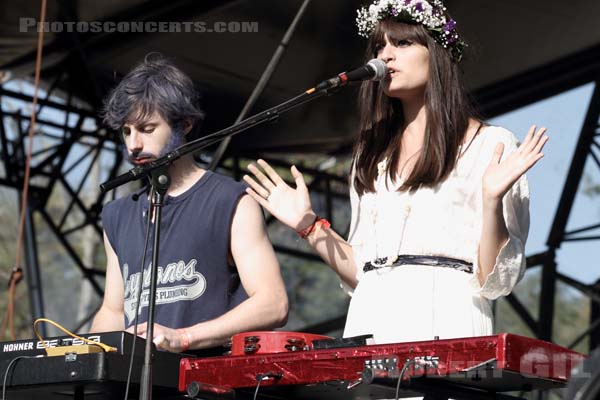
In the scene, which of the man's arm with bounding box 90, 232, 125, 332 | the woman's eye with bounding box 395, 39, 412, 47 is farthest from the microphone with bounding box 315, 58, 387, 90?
the man's arm with bounding box 90, 232, 125, 332

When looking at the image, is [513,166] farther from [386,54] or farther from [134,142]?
[134,142]

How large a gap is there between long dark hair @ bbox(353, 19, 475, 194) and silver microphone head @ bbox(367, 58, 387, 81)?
6.4 inches

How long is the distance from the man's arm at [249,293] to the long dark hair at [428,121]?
1.17 ft

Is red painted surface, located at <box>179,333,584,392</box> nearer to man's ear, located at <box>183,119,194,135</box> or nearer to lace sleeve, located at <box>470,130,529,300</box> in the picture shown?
lace sleeve, located at <box>470,130,529,300</box>

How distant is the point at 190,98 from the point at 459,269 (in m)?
1.13

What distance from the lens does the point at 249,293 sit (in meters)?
3.44

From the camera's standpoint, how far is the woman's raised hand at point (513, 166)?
9.29ft

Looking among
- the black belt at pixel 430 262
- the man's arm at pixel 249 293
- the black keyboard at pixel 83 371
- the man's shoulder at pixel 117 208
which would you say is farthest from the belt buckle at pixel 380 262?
the man's shoulder at pixel 117 208

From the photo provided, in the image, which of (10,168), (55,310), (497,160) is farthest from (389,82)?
(55,310)

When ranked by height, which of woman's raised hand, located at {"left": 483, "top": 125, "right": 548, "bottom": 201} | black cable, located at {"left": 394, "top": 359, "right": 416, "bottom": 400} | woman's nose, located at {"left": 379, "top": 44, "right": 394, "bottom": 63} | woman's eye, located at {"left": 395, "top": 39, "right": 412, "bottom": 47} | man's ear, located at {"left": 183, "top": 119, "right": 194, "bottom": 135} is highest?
woman's eye, located at {"left": 395, "top": 39, "right": 412, "bottom": 47}

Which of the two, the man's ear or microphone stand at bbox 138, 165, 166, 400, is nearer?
microphone stand at bbox 138, 165, 166, 400

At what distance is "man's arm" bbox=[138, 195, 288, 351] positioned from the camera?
319 centimetres

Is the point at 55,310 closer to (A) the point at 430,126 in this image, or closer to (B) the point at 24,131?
(B) the point at 24,131

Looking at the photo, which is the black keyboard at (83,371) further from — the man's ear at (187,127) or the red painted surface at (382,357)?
the man's ear at (187,127)
